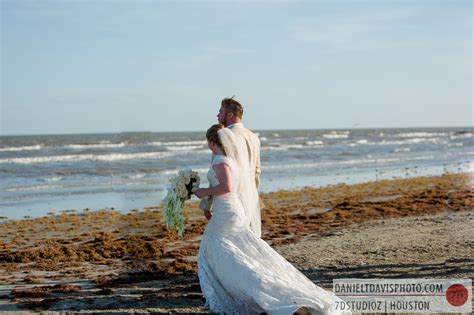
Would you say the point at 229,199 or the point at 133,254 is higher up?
the point at 229,199

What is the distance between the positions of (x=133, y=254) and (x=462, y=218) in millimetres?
6477

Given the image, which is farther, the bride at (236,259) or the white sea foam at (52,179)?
the white sea foam at (52,179)

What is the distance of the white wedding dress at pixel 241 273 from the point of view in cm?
546

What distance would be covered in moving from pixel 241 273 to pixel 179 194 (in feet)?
3.67

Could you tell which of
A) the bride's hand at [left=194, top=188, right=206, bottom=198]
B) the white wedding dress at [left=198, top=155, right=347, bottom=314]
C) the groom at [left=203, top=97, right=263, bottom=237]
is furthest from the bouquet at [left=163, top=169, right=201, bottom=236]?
the groom at [left=203, top=97, right=263, bottom=237]

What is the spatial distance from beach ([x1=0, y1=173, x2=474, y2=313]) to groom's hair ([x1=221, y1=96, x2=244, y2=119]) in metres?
2.09

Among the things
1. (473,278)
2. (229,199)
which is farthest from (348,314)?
(473,278)

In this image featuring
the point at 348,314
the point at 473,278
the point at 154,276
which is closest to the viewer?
the point at 348,314

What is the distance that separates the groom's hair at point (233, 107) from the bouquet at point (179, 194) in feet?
2.57

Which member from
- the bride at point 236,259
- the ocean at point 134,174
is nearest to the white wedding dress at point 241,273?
the bride at point 236,259

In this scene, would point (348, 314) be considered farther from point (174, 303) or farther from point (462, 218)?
point (462, 218)

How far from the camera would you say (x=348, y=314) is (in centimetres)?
555

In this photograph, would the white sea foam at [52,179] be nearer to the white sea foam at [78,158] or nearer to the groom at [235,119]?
the white sea foam at [78,158]

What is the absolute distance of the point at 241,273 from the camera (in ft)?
18.5
